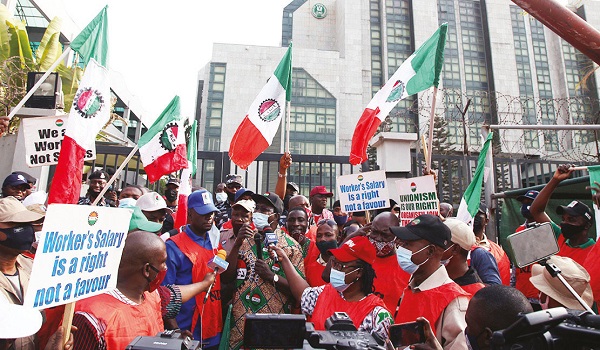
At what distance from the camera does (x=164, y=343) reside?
173 centimetres

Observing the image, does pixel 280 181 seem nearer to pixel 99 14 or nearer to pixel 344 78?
pixel 99 14

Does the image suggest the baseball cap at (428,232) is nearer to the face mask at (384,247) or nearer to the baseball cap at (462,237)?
the baseball cap at (462,237)

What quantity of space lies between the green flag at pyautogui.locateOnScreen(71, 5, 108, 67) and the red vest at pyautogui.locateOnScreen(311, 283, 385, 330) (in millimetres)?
3375

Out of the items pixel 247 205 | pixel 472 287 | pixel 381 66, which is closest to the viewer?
pixel 472 287

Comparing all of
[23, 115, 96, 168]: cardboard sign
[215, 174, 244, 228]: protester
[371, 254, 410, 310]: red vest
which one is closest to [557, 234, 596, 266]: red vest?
[371, 254, 410, 310]: red vest

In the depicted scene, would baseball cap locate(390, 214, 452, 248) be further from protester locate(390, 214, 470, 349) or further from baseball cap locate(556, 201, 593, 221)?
baseball cap locate(556, 201, 593, 221)

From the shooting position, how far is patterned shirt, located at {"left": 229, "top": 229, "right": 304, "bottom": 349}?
3531 mm

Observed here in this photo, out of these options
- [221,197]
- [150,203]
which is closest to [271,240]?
[150,203]

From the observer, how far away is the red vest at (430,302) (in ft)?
8.05

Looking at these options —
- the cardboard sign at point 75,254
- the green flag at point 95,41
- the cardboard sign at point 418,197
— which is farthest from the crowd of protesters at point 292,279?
the green flag at point 95,41

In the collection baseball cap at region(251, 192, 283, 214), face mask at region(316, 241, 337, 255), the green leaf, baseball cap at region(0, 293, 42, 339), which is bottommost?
baseball cap at region(0, 293, 42, 339)

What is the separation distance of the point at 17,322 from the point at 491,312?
199cm

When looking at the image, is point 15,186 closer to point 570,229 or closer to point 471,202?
point 471,202

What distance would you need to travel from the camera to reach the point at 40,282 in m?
1.90
